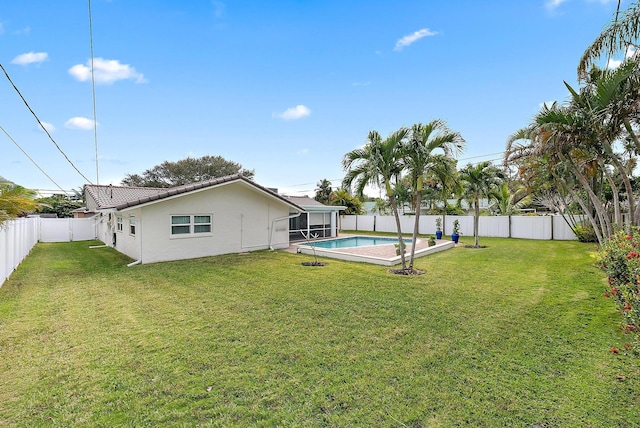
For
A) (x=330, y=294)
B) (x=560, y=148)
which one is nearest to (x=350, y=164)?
(x=330, y=294)

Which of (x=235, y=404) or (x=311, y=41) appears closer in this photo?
(x=235, y=404)

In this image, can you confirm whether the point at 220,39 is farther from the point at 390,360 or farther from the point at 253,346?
the point at 390,360

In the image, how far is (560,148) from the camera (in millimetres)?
Result: 8617

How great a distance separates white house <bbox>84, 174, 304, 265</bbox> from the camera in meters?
12.4

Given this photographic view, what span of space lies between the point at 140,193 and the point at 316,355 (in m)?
19.9

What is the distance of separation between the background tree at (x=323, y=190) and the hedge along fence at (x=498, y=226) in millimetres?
9704

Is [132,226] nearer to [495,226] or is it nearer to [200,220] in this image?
[200,220]

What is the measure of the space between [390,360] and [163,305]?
5063 mm

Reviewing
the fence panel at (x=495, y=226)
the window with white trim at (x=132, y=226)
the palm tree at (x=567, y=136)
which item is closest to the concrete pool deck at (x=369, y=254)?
the palm tree at (x=567, y=136)

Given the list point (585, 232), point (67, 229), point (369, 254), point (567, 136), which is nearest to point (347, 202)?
point (369, 254)

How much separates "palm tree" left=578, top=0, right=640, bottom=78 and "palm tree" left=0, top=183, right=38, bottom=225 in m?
12.3

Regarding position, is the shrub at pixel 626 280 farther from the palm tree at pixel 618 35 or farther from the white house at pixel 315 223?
the white house at pixel 315 223

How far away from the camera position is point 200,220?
45.8 ft

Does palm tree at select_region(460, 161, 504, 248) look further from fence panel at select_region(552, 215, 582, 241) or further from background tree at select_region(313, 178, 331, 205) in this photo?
background tree at select_region(313, 178, 331, 205)
